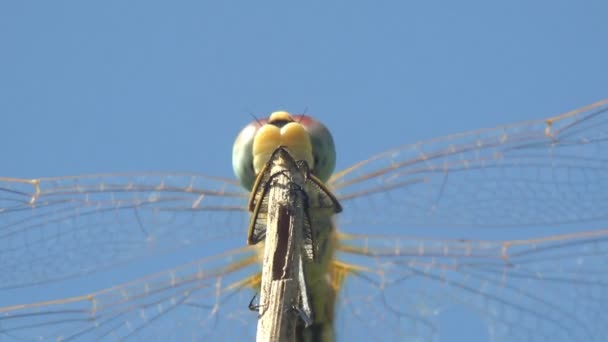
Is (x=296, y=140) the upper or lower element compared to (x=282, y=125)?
lower

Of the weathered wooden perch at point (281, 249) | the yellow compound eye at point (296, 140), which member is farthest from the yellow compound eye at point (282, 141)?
the weathered wooden perch at point (281, 249)

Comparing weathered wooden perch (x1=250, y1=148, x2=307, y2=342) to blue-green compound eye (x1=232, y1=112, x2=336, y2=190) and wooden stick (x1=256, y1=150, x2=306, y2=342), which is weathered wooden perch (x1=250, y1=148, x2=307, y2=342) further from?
blue-green compound eye (x1=232, y1=112, x2=336, y2=190)

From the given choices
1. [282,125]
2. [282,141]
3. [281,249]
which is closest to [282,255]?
[281,249]

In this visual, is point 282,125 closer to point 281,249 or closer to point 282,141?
point 282,141

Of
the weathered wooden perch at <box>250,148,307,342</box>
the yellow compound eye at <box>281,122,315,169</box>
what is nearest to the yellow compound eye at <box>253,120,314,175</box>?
the yellow compound eye at <box>281,122,315,169</box>

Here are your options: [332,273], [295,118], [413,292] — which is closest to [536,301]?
[413,292]

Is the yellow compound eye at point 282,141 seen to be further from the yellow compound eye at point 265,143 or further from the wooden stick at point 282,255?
the wooden stick at point 282,255
